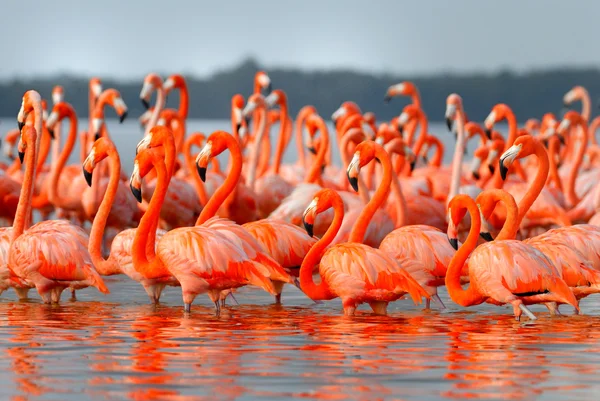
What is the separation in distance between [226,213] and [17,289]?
15.2ft

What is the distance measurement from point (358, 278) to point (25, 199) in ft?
8.95

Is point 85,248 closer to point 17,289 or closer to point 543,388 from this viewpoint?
point 17,289

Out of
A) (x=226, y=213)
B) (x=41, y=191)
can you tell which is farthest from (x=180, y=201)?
(x=41, y=191)

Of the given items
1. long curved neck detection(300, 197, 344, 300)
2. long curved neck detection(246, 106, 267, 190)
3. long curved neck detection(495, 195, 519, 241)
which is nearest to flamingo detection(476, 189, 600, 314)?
long curved neck detection(495, 195, 519, 241)

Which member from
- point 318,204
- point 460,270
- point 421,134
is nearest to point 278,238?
point 318,204

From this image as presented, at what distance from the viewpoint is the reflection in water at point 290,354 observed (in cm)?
555

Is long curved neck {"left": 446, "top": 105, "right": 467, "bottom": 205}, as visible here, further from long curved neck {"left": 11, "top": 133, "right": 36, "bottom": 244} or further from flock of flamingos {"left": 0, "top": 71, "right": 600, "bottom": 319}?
long curved neck {"left": 11, "top": 133, "right": 36, "bottom": 244}

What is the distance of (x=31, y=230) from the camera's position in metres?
8.88

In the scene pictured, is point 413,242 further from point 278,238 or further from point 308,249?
point 278,238

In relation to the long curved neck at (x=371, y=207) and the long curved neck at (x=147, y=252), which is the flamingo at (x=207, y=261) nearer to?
the long curved neck at (x=147, y=252)

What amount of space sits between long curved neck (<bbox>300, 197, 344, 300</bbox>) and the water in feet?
0.50

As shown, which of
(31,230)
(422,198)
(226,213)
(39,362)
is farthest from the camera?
(226,213)

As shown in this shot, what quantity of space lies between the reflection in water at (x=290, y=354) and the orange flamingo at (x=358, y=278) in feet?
0.50

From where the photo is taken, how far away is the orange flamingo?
26.5ft
